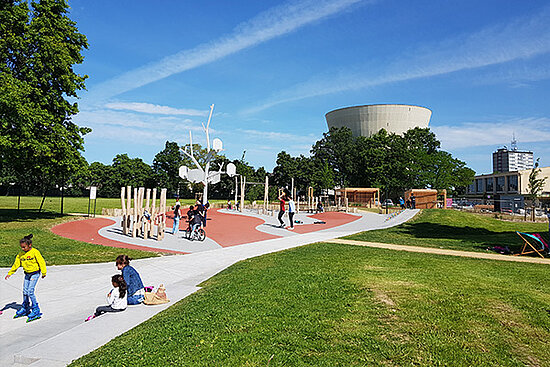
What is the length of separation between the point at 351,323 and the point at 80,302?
565 centimetres

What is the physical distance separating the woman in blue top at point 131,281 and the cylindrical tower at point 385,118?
83936mm

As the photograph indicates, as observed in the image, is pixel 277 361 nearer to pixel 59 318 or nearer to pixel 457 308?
pixel 457 308

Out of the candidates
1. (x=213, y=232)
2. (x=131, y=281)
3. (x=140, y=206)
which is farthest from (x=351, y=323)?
(x=213, y=232)

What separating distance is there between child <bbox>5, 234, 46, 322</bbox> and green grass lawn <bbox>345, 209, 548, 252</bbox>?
13484mm

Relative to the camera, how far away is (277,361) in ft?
15.3

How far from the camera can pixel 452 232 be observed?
892 inches

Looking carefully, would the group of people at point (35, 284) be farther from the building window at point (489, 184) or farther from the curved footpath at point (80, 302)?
the building window at point (489, 184)

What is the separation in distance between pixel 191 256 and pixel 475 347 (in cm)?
1043

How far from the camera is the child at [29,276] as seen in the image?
277 inches

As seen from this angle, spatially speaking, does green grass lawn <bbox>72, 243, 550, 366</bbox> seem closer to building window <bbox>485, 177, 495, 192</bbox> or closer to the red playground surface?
the red playground surface

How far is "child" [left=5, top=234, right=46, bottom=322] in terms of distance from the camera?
277 inches

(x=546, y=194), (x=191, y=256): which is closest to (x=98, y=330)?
(x=191, y=256)

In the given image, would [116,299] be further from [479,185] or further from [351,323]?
[479,185]

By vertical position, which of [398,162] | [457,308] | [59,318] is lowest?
[59,318]
